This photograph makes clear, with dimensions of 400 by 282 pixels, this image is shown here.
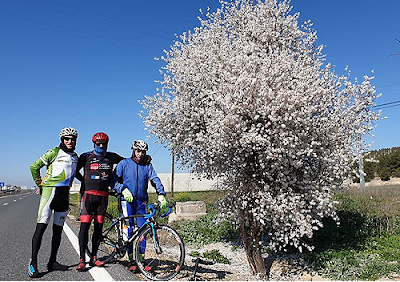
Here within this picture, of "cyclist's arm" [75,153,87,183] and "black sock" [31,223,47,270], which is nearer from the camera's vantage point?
"black sock" [31,223,47,270]

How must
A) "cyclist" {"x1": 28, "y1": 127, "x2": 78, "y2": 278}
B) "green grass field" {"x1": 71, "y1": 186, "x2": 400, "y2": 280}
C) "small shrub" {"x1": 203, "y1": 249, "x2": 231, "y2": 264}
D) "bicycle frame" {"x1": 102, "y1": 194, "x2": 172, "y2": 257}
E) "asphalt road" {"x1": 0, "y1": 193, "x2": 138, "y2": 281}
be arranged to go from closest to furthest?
"asphalt road" {"x1": 0, "y1": 193, "x2": 138, "y2": 281} → "cyclist" {"x1": 28, "y1": 127, "x2": 78, "y2": 278} → "bicycle frame" {"x1": 102, "y1": 194, "x2": 172, "y2": 257} → "green grass field" {"x1": 71, "y1": 186, "x2": 400, "y2": 280} → "small shrub" {"x1": 203, "y1": 249, "x2": 231, "y2": 264}

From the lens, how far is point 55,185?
16.6 feet

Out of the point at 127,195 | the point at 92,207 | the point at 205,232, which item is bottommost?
the point at 205,232

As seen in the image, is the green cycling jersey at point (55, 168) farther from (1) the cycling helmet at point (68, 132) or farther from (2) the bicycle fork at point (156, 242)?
(2) the bicycle fork at point (156, 242)

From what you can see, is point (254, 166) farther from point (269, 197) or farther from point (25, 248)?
point (25, 248)

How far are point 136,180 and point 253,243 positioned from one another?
350cm

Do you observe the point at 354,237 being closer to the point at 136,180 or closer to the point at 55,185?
the point at 136,180

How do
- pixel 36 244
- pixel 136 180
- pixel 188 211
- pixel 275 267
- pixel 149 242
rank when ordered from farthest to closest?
1. pixel 188 211
2. pixel 275 267
3. pixel 136 180
4. pixel 149 242
5. pixel 36 244

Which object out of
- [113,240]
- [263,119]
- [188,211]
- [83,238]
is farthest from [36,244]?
[188,211]

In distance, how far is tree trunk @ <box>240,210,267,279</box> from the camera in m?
7.49

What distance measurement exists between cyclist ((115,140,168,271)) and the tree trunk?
8.61ft

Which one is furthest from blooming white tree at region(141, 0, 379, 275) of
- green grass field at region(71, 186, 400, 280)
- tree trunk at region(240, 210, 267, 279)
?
green grass field at region(71, 186, 400, 280)

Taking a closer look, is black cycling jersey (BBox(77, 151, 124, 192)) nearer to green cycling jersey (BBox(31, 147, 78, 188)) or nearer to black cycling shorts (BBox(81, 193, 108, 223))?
black cycling shorts (BBox(81, 193, 108, 223))

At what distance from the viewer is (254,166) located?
701 cm
